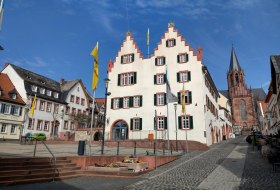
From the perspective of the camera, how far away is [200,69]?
3225 cm

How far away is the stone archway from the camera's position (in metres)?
35.2

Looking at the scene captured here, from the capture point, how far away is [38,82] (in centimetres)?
4853

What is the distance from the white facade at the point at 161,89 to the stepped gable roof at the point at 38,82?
17477 mm

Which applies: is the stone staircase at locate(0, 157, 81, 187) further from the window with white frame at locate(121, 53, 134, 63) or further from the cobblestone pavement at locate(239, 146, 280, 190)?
the window with white frame at locate(121, 53, 134, 63)

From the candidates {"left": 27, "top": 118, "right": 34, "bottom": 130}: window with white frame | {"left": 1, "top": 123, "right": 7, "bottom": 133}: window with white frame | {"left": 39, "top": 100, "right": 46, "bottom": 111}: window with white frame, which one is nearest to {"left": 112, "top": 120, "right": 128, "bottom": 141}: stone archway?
{"left": 27, "top": 118, "right": 34, "bottom": 130}: window with white frame

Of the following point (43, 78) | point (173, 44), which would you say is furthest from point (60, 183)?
point (43, 78)

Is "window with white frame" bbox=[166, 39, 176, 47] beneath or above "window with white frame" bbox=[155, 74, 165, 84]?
above

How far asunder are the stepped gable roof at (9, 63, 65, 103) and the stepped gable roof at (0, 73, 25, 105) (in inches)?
80.5

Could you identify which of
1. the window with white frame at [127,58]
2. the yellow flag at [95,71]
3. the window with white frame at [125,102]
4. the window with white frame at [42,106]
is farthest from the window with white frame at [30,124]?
the yellow flag at [95,71]

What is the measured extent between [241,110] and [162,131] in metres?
84.8

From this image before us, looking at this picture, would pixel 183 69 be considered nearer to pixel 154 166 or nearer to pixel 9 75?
pixel 154 166

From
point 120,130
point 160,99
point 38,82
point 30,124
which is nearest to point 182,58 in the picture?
point 160,99

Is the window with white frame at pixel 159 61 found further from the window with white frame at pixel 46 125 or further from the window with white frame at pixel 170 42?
the window with white frame at pixel 46 125

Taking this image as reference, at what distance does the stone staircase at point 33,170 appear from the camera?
981 cm
